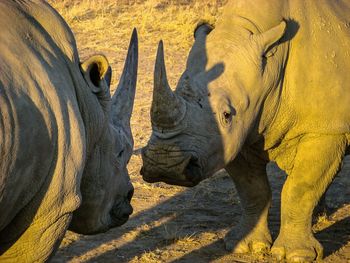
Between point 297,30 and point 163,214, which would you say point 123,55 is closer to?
point 163,214

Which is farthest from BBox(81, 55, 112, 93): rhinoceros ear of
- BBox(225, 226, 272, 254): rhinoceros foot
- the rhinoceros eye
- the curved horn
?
BBox(225, 226, 272, 254): rhinoceros foot

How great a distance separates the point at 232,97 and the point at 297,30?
2.31 feet

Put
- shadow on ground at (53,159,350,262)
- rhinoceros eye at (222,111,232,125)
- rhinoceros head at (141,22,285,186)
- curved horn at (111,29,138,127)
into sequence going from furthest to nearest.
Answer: shadow on ground at (53,159,350,262) → rhinoceros eye at (222,111,232,125) → rhinoceros head at (141,22,285,186) → curved horn at (111,29,138,127)

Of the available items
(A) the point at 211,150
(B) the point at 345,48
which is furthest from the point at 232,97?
(B) the point at 345,48

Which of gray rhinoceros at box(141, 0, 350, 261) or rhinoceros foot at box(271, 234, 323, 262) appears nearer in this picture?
gray rhinoceros at box(141, 0, 350, 261)

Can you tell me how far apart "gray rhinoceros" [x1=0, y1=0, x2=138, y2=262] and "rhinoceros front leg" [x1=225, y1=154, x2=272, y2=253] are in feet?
8.38

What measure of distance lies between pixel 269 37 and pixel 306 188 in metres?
1.09

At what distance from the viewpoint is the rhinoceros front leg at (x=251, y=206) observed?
727 centimetres

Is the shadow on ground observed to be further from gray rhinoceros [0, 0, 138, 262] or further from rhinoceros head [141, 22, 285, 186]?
gray rhinoceros [0, 0, 138, 262]

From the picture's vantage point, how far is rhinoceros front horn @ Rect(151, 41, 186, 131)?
6.25 m

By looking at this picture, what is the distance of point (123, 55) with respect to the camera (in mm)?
14234

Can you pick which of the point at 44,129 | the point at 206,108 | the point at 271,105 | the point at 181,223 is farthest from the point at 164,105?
the point at 44,129

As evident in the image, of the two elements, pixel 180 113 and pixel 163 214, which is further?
pixel 163 214

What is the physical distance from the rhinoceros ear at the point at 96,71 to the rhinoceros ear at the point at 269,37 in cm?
214
